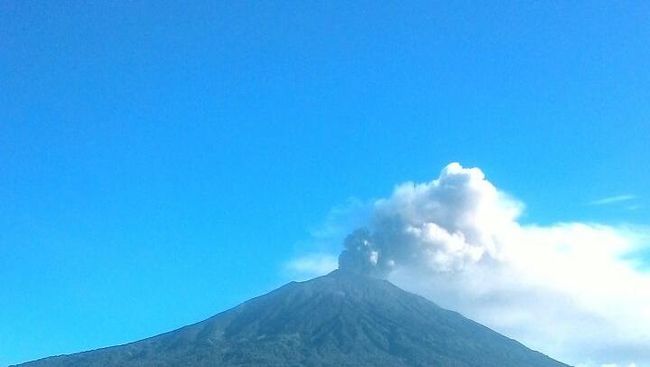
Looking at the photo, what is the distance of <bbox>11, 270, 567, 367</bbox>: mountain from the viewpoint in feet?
487

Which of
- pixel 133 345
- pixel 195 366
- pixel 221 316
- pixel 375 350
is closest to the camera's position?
pixel 195 366

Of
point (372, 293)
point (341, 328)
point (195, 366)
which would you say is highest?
point (372, 293)

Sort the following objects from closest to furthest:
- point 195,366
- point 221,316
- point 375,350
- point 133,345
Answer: point 195,366 → point 375,350 → point 133,345 → point 221,316

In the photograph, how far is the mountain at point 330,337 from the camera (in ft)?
487

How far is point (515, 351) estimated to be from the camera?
16438 cm

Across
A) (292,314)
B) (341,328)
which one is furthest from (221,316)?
(341,328)

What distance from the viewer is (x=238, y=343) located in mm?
156125

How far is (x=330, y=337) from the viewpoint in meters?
160

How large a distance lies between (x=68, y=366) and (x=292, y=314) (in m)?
43.5

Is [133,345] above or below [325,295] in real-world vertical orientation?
below

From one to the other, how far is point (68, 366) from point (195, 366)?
29412 mm

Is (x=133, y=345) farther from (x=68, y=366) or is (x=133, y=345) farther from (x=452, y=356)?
(x=452, y=356)

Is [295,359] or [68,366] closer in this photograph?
[295,359]

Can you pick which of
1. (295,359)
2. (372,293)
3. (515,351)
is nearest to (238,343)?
(295,359)
